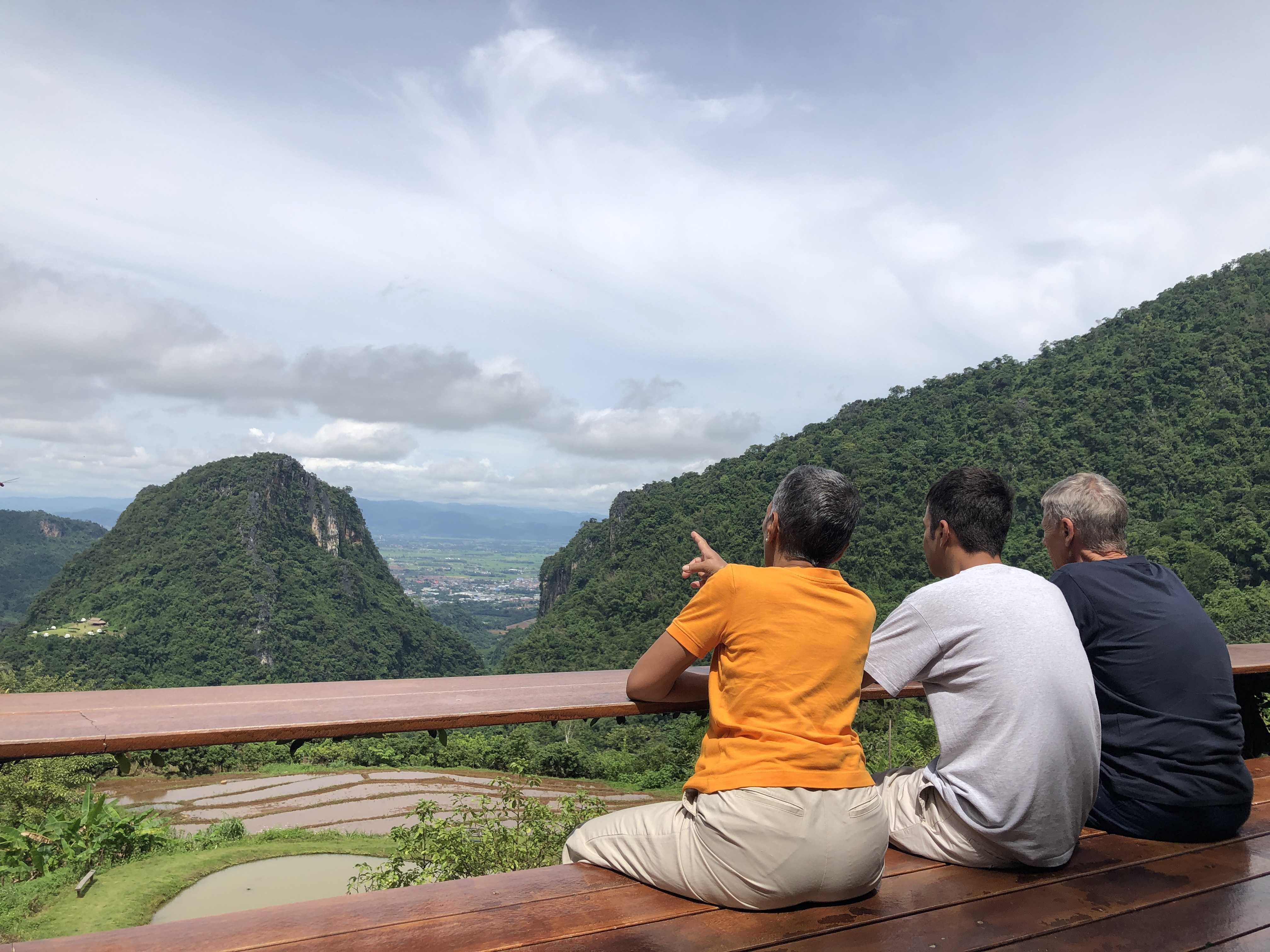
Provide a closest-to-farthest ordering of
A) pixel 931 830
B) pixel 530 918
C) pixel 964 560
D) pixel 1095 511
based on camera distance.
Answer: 1. pixel 530 918
2. pixel 931 830
3. pixel 964 560
4. pixel 1095 511

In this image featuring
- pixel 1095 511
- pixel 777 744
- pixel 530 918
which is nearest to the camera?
pixel 530 918

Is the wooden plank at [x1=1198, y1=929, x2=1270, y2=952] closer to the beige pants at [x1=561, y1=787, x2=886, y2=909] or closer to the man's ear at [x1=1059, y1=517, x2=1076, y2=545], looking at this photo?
the beige pants at [x1=561, y1=787, x2=886, y2=909]

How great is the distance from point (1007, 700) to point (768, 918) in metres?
0.67

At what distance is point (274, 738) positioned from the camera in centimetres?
151

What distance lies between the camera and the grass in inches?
170

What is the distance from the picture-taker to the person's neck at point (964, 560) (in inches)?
A: 72.7

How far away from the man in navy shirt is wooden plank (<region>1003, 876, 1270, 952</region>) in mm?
263

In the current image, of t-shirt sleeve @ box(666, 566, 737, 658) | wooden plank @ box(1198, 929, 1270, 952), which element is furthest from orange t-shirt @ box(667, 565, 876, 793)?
wooden plank @ box(1198, 929, 1270, 952)

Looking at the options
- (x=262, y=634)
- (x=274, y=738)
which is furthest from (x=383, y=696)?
(x=262, y=634)

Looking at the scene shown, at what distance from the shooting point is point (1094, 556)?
81.5 inches

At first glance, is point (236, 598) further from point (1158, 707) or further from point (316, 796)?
point (1158, 707)

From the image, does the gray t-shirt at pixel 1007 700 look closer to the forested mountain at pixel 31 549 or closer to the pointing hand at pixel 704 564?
the pointing hand at pixel 704 564

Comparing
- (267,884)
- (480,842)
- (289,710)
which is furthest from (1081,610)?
(267,884)

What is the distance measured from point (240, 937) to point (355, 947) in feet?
0.60
